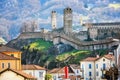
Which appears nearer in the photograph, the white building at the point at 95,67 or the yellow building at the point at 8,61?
the yellow building at the point at 8,61

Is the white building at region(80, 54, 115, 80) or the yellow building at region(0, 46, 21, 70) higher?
the yellow building at region(0, 46, 21, 70)

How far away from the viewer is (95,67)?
116750 mm

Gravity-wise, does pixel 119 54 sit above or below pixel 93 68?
above

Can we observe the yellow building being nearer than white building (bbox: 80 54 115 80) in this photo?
Yes

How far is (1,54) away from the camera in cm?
6538

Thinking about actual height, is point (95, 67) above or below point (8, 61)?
below

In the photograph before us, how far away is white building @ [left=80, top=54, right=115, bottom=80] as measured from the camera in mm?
112456

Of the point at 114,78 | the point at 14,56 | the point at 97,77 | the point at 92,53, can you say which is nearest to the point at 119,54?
the point at 114,78

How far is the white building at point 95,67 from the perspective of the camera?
11246 cm

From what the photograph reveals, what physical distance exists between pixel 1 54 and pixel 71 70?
64161mm

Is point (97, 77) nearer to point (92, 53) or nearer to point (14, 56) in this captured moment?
point (14, 56)

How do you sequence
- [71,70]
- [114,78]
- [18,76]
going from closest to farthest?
Result: [18,76] → [114,78] → [71,70]

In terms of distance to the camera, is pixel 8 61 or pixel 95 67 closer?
pixel 8 61

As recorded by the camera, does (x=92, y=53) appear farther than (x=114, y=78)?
Yes
